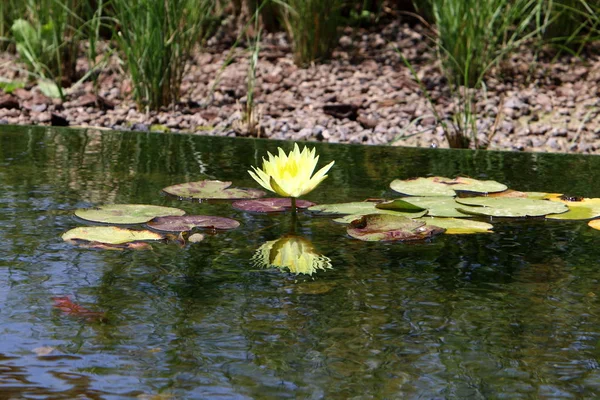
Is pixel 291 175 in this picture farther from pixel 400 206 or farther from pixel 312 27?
pixel 312 27

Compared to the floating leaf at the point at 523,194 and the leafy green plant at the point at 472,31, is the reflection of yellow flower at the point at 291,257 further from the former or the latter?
the leafy green plant at the point at 472,31

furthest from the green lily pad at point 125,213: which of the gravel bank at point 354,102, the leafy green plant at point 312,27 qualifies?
the leafy green plant at point 312,27

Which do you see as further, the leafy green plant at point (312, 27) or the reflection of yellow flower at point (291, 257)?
the leafy green plant at point (312, 27)

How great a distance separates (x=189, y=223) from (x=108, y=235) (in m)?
0.18

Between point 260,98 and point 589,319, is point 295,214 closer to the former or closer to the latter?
point 589,319

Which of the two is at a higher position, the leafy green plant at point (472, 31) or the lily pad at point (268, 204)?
the leafy green plant at point (472, 31)

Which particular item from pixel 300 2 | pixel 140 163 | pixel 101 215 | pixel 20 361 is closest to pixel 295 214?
pixel 101 215

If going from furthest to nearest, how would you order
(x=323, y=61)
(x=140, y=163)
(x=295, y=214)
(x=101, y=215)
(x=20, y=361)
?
(x=323, y=61) → (x=140, y=163) → (x=295, y=214) → (x=101, y=215) → (x=20, y=361)

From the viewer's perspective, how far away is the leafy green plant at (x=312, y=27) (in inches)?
208

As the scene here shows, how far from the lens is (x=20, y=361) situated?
3.42 ft

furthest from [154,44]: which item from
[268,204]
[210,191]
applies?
[268,204]

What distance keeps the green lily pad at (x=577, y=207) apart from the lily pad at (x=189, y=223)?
69cm

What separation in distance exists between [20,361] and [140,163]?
150 centimetres

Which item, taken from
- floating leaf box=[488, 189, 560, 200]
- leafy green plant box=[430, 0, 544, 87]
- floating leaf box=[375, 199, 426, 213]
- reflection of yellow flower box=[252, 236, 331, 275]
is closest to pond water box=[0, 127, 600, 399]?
reflection of yellow flower box=[252, 236, 331, 275]
